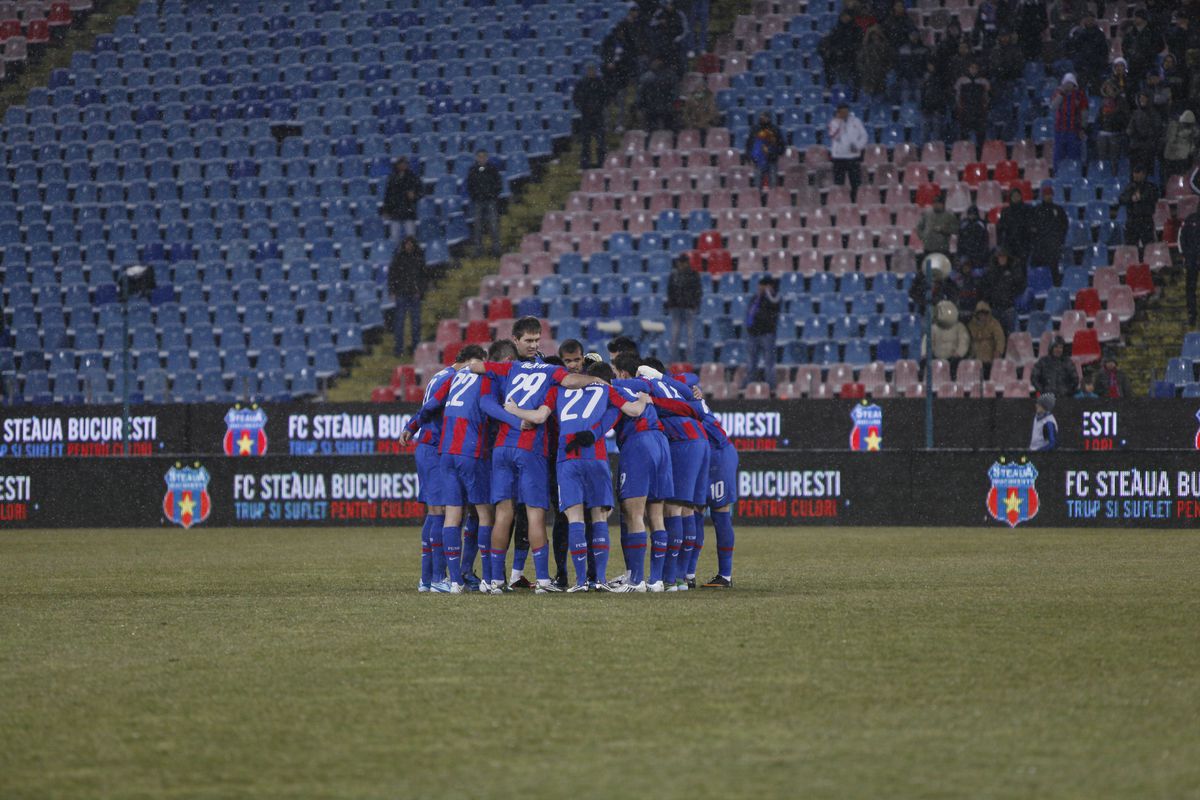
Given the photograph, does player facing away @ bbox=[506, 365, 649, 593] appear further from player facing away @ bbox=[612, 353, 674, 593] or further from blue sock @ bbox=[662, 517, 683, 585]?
blue sock @ bbox=[662, 517, 683, 585]

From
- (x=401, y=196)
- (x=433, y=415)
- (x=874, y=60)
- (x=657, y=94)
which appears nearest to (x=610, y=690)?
(x=433, y=415)

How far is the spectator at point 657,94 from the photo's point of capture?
111 feet

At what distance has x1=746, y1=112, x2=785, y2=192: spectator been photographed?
105 ft

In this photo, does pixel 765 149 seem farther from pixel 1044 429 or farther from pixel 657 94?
pixel 1044 429

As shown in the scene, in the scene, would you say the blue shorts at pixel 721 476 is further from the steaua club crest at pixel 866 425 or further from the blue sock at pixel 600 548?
the steaua club crest at pixel 866 425

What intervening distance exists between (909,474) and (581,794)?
19.1m

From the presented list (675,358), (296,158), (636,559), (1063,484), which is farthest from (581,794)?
(296,158)

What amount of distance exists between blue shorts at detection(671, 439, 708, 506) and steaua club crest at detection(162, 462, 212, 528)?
42.8 ft

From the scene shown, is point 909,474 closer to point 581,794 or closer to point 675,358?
point 675,358

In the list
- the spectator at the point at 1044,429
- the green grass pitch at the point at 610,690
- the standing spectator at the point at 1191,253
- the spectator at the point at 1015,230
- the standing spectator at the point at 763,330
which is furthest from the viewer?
the spectator at the point at 1015,230

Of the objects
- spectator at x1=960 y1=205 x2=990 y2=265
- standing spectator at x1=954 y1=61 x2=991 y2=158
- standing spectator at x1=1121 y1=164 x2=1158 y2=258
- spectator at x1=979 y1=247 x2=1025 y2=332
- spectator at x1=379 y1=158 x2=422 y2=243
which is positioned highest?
standing spectator at x1=954 y1=61 x2=991 y2=158

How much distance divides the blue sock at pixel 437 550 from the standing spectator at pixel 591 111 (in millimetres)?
20145

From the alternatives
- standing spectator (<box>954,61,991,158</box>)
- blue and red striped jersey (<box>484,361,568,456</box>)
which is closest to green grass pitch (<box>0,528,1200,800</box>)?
blue and red striped jersey (<box>484,361,568,456</box>)

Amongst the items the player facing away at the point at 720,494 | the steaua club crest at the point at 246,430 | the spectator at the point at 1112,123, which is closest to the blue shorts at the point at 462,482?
the player facing away at the point at 720,494
